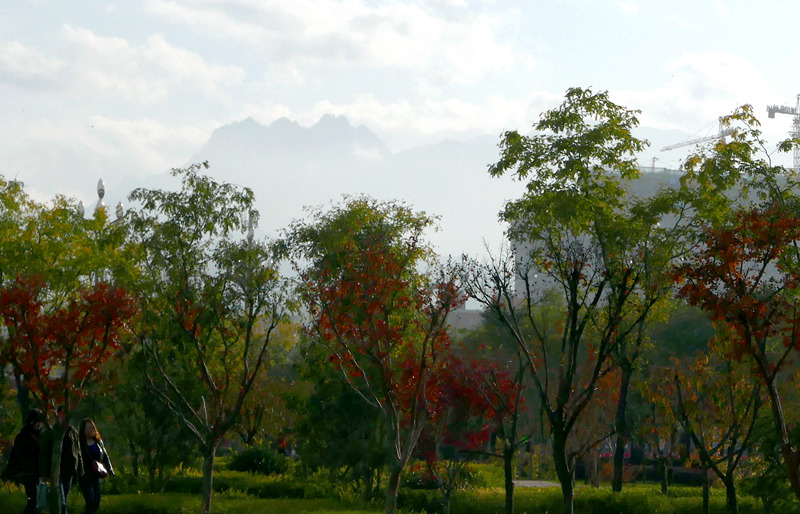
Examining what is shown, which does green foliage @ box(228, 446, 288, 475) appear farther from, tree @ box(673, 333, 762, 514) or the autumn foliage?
tree @ box(673, 333, 762, 514)

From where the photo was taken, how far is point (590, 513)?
24.4 m

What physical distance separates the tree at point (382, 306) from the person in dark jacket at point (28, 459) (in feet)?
18.4

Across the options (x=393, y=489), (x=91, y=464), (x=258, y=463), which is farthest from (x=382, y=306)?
(x=258, y=463)

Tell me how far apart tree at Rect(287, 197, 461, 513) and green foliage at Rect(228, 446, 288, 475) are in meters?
9.84

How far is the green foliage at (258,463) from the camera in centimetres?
3447

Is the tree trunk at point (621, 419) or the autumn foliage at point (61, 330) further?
the tree trunk at point (621, 419)

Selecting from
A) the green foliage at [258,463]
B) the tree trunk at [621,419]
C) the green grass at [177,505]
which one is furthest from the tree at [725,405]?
the green foliage at [258,463]

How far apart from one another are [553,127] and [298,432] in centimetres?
1540

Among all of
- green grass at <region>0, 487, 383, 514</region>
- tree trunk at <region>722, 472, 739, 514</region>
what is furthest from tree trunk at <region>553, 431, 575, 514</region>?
green grass at <region>0, 487, 383, 514</region>

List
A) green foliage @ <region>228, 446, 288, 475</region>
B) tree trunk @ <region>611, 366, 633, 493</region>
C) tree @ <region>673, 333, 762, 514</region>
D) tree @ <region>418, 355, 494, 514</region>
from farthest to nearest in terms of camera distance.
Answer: green foliage @ <region>228, 446, 288, 475</region> → tree trunk @ <region>611, 366, 633, 493</region> → tree @ <region>418, 355, 494, 514</region> → tree @ <region>673, 333, 762, 514</region>

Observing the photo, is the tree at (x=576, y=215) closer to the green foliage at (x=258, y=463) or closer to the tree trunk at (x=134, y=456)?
the tree trunk at (x=134, y=456)

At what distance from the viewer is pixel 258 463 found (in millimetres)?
34531

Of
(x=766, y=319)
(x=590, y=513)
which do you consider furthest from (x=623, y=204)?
(x=590, y=513)

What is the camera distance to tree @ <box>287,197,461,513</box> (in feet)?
60.1
